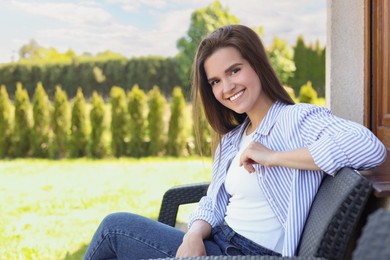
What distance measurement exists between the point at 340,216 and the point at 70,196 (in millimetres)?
5690

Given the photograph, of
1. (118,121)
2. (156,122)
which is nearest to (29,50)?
(118,121)

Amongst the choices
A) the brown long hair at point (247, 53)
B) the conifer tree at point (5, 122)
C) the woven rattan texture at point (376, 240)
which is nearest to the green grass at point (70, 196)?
the conifer tree at point (5, 122)

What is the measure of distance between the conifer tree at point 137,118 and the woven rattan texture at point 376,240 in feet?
30.3

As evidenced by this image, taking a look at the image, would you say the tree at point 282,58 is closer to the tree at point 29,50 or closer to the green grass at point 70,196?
the green grass at point 70,196

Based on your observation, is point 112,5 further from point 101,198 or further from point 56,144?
point 101,198

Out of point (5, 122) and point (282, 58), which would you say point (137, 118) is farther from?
point (282, 58)

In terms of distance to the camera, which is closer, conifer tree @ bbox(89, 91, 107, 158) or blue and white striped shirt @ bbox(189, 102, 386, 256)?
blue and white striped shirt @ bbox(189, 102, 386, 256)

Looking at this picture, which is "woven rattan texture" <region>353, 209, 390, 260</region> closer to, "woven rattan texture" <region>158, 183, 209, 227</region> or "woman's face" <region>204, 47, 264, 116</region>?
"woman's face" <region>204, 47, 264, 116</region>

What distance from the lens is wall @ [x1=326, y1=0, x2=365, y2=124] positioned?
2.28m

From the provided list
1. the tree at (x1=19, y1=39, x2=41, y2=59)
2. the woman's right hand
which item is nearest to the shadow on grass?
the woman's right hand

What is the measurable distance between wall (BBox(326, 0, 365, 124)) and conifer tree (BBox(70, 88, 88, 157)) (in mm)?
7985

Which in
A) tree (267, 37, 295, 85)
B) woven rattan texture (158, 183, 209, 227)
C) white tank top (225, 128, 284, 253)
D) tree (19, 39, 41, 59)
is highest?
white tank top (225, 128, 284, 253)

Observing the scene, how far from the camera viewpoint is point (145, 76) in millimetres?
14117

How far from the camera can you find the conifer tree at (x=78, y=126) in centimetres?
991
